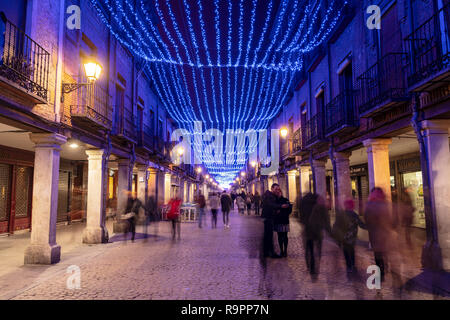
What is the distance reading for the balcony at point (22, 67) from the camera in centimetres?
571

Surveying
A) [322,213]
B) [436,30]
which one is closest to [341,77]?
[436,30]

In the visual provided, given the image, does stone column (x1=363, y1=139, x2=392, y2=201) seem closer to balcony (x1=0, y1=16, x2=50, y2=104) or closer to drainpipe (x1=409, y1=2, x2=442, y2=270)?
drainpipe (x1=409, y1=2, x2=442, y2=270)

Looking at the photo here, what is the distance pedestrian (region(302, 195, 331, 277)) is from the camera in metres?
6.02

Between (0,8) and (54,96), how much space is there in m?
2.08

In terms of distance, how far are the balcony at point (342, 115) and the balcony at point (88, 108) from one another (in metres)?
7.72

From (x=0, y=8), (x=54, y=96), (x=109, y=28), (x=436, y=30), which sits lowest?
(x=54, y=96)

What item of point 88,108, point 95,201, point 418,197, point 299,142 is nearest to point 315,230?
point 88,108

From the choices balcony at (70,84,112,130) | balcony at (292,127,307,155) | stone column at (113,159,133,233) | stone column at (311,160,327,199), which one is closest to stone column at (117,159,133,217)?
stone column at (113,159,133,233)

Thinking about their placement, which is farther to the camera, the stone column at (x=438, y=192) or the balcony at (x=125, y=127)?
the balcony at (x=125, y=127)

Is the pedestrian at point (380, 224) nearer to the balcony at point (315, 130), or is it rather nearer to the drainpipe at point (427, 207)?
the drainpipe at point (427, 207)

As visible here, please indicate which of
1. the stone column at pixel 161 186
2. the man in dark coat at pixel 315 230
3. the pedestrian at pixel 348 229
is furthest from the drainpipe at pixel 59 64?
the stone column at pixel 161 186

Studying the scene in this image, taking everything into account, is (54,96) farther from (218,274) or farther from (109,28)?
(218,274)

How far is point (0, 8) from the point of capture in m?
6.20
